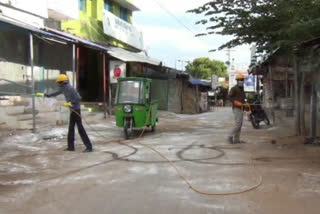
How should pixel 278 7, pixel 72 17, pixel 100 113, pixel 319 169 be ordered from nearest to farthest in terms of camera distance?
pixel 319 169, pixel 278 7, pixel 100 113, pixel 72 17

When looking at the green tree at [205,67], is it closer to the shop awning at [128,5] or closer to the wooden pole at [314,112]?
the shop awning at [128,5]

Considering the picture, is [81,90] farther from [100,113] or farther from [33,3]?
[33,3]

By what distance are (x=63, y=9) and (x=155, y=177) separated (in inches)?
549

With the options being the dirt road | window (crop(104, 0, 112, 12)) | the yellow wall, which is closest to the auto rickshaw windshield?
the dirt road

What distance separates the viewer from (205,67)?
221 feet

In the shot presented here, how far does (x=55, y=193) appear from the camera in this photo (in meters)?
6.28

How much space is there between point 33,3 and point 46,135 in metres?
6.46

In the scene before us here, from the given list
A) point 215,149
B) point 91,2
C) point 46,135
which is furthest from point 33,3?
point 215,149

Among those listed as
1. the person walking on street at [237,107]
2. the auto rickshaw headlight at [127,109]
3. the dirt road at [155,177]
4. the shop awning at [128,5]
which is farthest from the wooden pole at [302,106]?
the shop awning at [128,5]

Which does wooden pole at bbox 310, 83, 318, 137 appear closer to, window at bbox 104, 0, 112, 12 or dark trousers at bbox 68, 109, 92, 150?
dark trousers at bbox 68, 109, 92, 150

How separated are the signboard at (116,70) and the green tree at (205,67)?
1824 inches

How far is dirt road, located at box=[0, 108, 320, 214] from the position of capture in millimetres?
5617

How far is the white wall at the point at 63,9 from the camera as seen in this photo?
61.9 feet

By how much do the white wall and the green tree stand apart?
45670 mm
